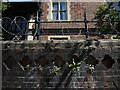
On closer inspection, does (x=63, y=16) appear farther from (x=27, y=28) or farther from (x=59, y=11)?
(x=27, y=28)

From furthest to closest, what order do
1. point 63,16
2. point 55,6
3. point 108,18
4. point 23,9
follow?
point 55,6 → point 63,16 → point 23,9 → point 108,18

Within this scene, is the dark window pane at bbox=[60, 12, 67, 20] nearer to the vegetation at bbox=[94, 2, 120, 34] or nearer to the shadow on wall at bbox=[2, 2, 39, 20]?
the shadow on wall at bbox=[2, 2, 39, 20]

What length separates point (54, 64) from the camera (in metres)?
4.27

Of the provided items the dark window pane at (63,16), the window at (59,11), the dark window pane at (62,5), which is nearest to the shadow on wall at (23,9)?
the window at (59,11)

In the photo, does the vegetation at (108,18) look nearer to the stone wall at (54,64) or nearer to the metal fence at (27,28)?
the metal fence at (27,28)

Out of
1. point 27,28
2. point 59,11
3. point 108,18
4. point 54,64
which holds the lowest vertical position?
point 54,64

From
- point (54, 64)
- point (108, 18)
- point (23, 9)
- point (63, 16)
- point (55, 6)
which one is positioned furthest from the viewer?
point (55, 6)

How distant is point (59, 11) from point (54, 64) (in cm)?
1024

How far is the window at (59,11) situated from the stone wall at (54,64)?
9511mm

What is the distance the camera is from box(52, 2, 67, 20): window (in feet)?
44.7

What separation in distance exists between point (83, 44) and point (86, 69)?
741 millimetres

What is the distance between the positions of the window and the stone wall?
951cm

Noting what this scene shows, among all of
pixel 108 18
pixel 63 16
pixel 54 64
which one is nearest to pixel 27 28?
pixel 54 64

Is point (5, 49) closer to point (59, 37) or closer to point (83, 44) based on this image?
point (83, 44)
